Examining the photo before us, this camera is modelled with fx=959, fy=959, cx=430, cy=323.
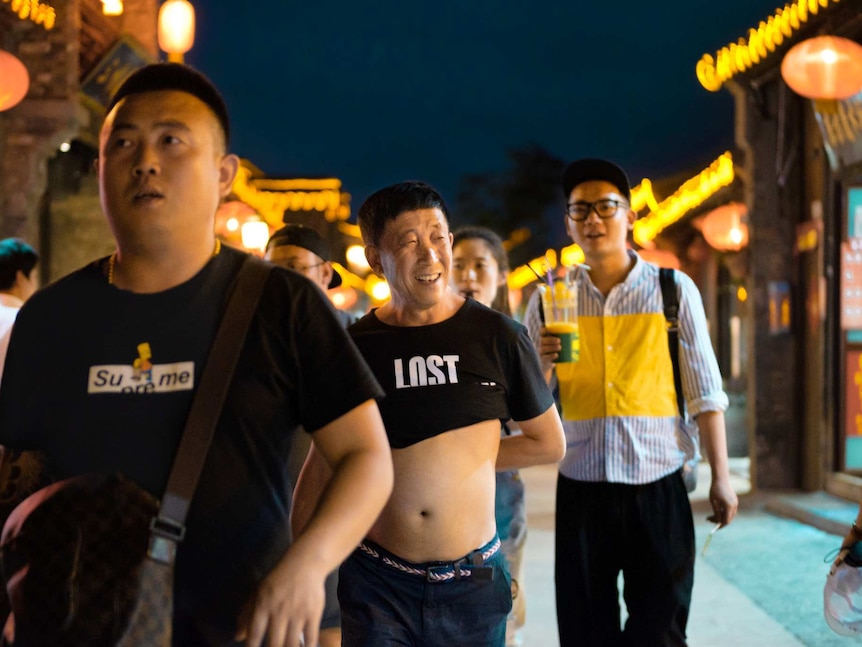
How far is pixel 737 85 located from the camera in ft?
35.6

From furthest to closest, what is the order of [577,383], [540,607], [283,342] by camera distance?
[540,607] → [577,383] → [283,342]

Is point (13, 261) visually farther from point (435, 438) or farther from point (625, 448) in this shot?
point (625, 448)

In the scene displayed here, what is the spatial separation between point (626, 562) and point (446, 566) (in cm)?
129

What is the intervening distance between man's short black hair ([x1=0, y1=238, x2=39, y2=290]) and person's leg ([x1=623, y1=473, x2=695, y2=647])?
129 inches

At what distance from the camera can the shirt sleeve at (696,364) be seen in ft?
12.9

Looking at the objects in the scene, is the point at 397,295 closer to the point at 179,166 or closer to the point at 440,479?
the point at 440,479

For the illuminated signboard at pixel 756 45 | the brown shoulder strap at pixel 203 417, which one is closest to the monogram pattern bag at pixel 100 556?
the brown shoulder strap at pixel 203 417

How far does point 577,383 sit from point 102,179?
8.47ft

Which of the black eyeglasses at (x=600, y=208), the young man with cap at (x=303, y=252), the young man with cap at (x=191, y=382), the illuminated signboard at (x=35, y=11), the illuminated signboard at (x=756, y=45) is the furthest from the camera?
the illuminated signboard at (x=756, y=45)

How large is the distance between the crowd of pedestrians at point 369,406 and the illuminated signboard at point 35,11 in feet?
16.6

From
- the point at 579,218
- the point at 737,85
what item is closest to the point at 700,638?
the point at 579,218

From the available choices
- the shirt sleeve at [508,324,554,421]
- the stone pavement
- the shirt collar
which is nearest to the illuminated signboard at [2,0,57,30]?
the shirt collar

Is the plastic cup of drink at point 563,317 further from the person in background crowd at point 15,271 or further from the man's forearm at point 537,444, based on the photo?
the person in background crowd at point 15,271

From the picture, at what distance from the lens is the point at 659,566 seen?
3.80 meters
